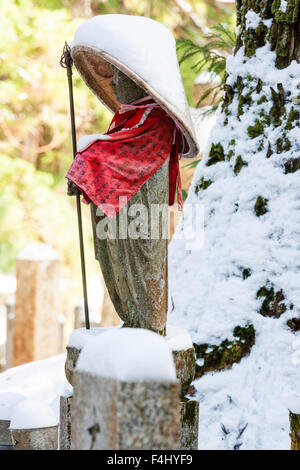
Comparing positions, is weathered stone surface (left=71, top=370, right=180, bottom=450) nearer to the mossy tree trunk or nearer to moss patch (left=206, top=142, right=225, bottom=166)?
the mossy tree trunk

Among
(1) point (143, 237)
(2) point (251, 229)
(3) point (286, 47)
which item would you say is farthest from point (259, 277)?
(3) point (286, 47)

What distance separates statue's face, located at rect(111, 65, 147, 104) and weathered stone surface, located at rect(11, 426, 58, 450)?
1.85 metres

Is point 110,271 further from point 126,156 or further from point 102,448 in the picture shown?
point 102,448

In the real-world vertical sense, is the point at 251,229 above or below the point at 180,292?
above

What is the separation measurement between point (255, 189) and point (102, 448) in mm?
2974

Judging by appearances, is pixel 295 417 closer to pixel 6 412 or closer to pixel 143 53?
pixel 6 412

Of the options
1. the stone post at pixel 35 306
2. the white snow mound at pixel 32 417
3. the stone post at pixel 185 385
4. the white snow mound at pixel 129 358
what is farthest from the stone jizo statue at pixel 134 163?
the stone post at pixel 35 306

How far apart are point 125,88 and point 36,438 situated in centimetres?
197

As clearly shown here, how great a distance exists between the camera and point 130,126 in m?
3.62

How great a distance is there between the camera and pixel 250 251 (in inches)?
190

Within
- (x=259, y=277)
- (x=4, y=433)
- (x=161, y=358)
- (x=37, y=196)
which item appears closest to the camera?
(x=161, y=358)

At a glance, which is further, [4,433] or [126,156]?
[4,433]

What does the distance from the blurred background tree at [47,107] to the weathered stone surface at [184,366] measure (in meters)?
7.13

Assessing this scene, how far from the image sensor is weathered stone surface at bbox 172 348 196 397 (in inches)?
138
